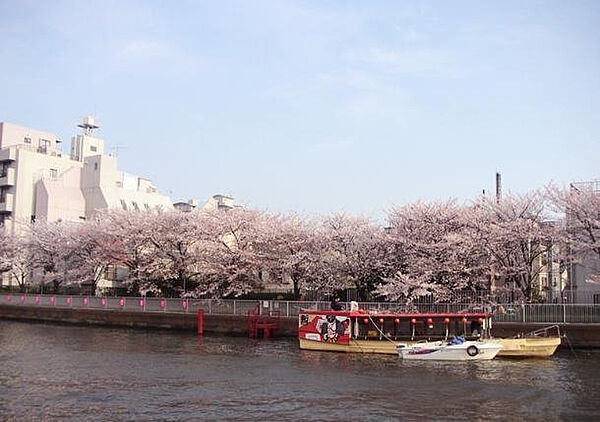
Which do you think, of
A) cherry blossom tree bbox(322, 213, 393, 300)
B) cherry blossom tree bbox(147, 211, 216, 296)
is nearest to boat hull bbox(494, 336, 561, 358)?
cherry blossom tree bbox(322, 213, 393, 300)

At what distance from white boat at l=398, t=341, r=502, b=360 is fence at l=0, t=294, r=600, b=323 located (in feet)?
26.7

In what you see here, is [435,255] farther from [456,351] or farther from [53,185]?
[53,185]

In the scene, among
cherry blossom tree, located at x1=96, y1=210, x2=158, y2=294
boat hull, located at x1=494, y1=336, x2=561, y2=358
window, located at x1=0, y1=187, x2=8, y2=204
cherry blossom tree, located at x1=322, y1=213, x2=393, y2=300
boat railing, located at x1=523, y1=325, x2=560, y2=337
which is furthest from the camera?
window, located at x1=0, y1=187, x2=8, y2=204

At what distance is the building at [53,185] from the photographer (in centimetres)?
8181

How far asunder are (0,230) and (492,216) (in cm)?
5873

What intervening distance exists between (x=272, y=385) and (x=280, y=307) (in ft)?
73.8

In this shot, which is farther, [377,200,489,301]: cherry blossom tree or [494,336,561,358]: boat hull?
[377,200,489,301]: cherry blossom tree

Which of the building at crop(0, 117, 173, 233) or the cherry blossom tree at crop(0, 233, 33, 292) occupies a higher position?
the building at crop(0, 117, 173, 233)

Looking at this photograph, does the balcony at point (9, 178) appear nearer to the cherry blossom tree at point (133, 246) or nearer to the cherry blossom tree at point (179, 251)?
the cherry blossom tree at point (133, 246)

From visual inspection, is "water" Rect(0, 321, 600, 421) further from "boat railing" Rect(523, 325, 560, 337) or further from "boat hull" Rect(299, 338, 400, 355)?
"boat railing" Rect(523, 325, 560, 337)

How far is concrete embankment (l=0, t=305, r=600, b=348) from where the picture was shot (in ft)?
132

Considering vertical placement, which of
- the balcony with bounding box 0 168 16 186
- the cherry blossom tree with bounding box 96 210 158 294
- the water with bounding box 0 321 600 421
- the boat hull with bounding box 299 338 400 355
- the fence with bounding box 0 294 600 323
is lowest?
the water with bounding box 0 321 600 421

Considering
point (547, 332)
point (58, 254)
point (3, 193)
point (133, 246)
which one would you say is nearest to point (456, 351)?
point (547, 332)

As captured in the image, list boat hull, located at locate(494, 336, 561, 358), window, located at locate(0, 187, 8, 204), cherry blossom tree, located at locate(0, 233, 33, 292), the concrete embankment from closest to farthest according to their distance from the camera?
boat hull, located at locate(494, 336, 561, 358)
the concrete embankment
cherry blossom tree, located at locate(0, 233, 33, 292)
window, located at locate(0, 187, 8, 204)
